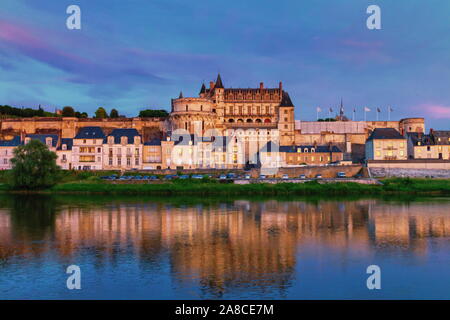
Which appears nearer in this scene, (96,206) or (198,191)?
(96,206)

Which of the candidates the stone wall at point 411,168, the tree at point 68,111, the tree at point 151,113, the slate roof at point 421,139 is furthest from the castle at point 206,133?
the tree at point 68,111

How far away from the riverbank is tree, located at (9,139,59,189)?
1.85ft

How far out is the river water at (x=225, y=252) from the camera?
9703mm

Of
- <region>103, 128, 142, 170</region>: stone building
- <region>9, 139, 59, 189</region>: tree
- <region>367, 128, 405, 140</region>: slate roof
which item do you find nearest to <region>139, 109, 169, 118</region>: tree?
<region>103, 128, 142, 170</region>: stone building

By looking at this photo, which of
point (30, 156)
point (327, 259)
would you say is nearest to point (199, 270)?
point (327, 259)

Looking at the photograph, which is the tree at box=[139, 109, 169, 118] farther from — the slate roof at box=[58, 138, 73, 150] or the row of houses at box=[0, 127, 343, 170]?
the slate roof at box=[58, 138, 73, 150]

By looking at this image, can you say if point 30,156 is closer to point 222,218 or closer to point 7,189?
point 7,189

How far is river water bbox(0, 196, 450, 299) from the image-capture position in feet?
31.8

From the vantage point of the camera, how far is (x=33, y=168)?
34344 millimetres

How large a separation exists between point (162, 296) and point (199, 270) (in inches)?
77.3

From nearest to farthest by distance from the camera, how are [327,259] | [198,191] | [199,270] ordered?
1. [199,270]
2. [327,259]
3. [198,191]

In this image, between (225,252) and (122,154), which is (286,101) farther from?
(225,252)

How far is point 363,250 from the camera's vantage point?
1350 centimetres

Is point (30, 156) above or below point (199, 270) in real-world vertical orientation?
above
